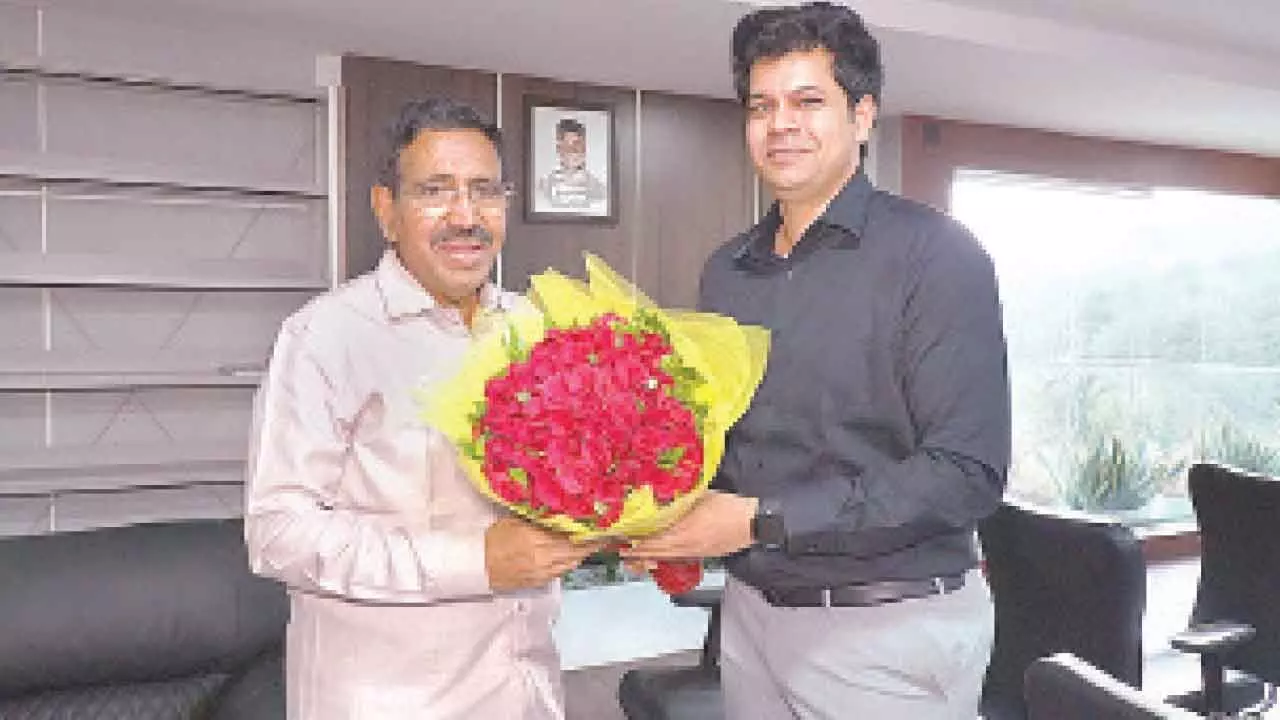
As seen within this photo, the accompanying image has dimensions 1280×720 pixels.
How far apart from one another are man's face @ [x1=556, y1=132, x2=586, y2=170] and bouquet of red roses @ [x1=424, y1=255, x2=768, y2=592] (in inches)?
137

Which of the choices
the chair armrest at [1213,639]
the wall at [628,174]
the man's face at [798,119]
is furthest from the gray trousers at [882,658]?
the wall at [628,174]

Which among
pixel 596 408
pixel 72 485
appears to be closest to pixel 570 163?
pixel 72 485

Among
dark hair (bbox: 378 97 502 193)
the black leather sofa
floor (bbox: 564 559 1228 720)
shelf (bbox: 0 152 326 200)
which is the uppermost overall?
shelf (bbox: 0 152 326 200)

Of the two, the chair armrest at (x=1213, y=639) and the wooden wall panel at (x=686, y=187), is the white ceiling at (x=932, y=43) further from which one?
the chair armrest at (x=1213, y=639)

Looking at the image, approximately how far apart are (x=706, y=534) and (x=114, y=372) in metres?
3.07

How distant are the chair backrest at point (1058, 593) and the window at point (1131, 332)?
3410 mm

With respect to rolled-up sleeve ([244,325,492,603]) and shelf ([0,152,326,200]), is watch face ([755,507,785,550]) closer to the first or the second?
rolled-up sleeve ([244,325,492,603])

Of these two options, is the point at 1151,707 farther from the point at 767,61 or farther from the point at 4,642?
the point at 4,642

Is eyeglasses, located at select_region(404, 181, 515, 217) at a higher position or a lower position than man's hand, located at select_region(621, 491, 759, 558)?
higher

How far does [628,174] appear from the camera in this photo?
4797 mm

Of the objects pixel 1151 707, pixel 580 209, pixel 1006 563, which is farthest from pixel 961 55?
pixel 1151 707

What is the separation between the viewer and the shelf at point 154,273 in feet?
11.4

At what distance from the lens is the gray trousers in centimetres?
135

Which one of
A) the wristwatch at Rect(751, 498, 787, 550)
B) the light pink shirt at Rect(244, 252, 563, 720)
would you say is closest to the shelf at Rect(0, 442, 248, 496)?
the light pink shirt at Rect(244, 252, 563, 720)
